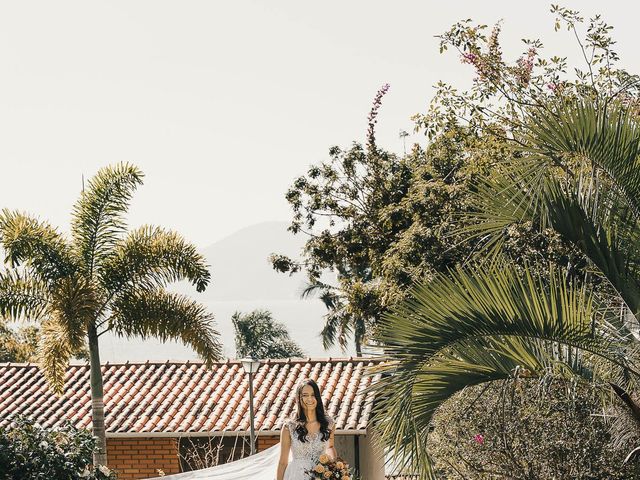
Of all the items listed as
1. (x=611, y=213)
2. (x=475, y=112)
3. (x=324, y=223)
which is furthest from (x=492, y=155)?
(x=324, y=223)

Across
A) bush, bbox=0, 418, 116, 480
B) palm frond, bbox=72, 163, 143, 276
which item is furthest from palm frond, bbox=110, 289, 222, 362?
bush, bbox=0, 418, 116, 480

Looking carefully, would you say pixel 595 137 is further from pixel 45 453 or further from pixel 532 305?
pixel 45 453

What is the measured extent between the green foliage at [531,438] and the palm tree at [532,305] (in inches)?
168

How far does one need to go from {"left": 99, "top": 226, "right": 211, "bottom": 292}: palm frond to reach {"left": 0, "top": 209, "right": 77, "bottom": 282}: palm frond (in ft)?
2.33

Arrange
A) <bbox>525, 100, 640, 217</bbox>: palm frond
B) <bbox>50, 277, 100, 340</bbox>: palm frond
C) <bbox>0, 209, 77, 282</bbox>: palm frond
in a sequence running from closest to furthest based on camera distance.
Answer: <bbox>525, 100, 640, 217</bbox>: palm frond
<bbox>50, 277, 100, 340</bbox>: palm frond
<bbox>0, 209, 77, 282</bbox>: palm frond

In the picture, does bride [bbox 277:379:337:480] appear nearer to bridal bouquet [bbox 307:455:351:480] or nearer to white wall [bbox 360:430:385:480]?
bridal bouquet [bbox 307:455:351:480]

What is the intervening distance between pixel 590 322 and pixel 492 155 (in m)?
9.39

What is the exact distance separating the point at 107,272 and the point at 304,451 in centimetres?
1006

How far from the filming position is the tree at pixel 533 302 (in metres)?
6.80

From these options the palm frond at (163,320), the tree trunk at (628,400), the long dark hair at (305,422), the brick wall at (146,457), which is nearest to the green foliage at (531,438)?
the long dark hair at (305,422)

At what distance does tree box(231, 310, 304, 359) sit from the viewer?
212ft

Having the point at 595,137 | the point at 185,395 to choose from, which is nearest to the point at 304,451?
the point at 595,137

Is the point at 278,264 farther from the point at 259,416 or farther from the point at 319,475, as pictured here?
the point at 319,475

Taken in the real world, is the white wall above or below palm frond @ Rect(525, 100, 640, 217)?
below
